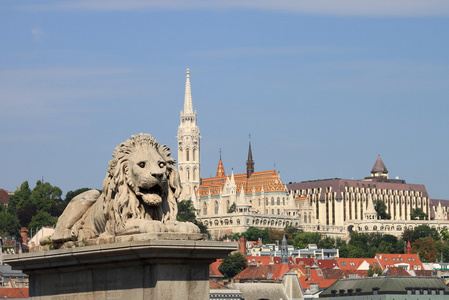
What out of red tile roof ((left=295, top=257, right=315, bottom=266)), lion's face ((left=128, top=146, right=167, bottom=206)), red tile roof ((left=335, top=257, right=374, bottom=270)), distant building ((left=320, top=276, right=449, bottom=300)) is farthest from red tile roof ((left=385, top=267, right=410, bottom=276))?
lion's face ((left=128, top=146, right=167, bottom=206))

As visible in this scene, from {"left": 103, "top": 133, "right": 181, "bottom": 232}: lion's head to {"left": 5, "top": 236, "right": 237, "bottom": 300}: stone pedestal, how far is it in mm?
395

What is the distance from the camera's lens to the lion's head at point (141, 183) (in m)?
13.2

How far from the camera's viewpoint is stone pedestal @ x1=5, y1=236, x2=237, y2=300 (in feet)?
41.6

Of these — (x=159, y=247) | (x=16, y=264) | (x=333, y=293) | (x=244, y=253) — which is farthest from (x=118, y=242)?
(x=244, y=253)

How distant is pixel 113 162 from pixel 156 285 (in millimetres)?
1644

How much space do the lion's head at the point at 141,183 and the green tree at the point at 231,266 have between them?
16238cm

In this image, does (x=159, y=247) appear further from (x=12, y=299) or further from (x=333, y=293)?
(x=333, y=293)

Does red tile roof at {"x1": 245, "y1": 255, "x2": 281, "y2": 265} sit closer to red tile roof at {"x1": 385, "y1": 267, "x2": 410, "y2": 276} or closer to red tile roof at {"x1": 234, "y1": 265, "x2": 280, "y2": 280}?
red tile roof at {"x1": 234, "y1": 265, "x2": 280, "y2": 280}

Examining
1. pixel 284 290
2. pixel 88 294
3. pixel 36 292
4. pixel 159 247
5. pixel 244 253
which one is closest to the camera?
pixel 159 247

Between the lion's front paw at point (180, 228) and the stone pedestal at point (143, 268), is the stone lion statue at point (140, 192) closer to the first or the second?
the lion's front paw at point (180, 228)

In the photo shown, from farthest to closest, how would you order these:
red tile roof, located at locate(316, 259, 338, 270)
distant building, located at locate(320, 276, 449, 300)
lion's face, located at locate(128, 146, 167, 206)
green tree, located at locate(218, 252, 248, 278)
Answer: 1. red tile roof, located at locate(316, 259, 338, 270)
2. green tree, located at locate(218, 252, 248, 278)
3. distant building, located at locate(320, 276, 449, 300)
4. lion's face, located at locate(128, 146, 167, 206)

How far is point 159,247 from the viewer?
12.5 m

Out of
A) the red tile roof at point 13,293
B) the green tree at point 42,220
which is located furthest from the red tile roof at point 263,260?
the red tile roof at point 13,293

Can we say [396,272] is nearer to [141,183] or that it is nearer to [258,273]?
[258,273]
